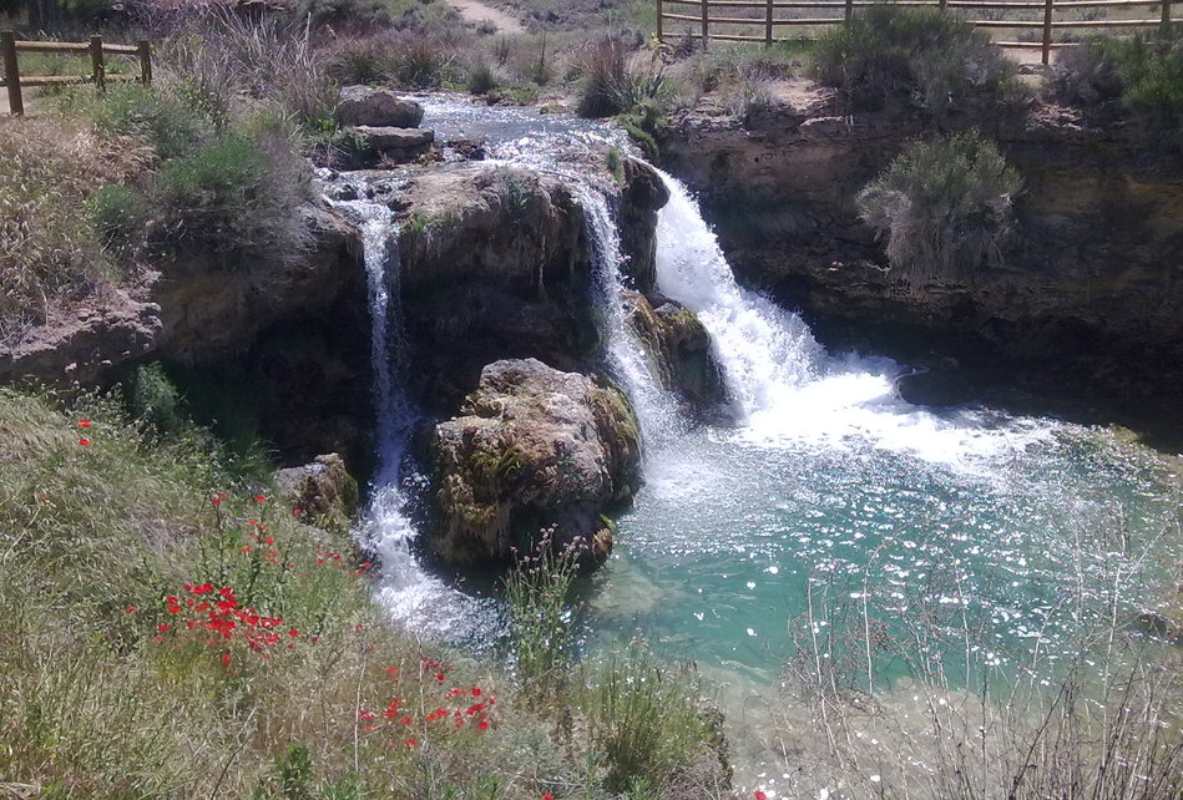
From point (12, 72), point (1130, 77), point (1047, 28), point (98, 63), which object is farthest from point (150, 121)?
point (1047, 28)

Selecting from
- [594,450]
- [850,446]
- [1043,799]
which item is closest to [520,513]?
[594,450]

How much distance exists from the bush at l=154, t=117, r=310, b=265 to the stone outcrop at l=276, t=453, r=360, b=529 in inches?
84.2

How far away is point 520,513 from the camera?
9773 millimetres

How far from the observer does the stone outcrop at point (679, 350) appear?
13.2 metres

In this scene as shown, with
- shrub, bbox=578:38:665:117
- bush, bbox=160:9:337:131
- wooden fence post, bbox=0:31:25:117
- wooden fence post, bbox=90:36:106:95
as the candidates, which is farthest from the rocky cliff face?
wooden fence post, bbox=0:31:25:117

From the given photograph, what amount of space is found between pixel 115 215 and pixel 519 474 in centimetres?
429

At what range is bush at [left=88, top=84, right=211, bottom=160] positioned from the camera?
35.4 ft

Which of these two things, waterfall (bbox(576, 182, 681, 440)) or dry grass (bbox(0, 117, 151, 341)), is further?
waterfall (bbox(576, 182, 681, 440))

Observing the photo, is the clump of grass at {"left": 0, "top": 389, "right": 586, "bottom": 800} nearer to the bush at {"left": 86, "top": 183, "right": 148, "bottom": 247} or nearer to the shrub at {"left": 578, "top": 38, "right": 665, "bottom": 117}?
the bush at {"left": 86, "top": 183, "right": 148, "bottom": 247}

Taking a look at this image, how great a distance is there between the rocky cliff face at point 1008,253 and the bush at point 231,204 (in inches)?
304

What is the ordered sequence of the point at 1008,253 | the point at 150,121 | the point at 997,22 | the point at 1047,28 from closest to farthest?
the point at 150,121, the point at 1008,253, the point at 1047,28, the point at 997,22

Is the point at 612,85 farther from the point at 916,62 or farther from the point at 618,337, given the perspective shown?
Answer: the point at 618,337

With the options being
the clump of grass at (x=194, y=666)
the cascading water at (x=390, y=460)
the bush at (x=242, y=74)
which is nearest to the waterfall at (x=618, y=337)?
the cascading water at (x=390, y=460)

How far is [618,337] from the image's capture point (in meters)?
12.9
